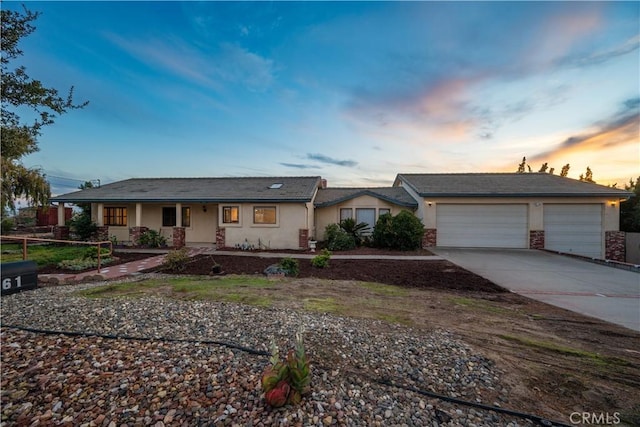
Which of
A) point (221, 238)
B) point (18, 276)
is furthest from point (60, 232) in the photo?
point (18, 276)

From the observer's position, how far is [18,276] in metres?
5.05

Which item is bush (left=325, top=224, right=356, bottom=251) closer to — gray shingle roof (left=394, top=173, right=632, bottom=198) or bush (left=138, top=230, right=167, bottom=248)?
gray shingle roof (left=394, top=173, right=632, bottom=198)

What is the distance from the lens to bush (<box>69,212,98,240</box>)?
14102 millimetres

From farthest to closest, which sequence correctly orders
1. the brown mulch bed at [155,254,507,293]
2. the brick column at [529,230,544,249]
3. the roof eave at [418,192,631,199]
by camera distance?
the brick column at [529,230,544,249]
the roof eave at [418,192,631,199]
the brown mulch bed at [155,254,507,293]

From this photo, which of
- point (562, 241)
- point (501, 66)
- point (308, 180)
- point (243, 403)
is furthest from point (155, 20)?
point (562, 241)

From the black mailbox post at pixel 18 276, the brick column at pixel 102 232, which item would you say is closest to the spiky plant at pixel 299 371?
the black mailbox post at pixel 18 276

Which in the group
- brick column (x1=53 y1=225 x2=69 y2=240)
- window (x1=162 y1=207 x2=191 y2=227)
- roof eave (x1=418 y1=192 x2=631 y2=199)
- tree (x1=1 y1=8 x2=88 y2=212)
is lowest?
brick column (x1=53 y1=225 x2=69 y2=240)

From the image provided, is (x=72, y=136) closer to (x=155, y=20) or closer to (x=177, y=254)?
(x=155, y=20)

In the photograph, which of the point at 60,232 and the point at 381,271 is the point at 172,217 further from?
the point at 381,271

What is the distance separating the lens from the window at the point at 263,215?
1357cm

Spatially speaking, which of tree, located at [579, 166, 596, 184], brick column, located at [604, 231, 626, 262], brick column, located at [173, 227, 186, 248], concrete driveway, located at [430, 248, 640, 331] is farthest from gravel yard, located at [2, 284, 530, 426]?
tree, located at [579, 166, 596, 184]

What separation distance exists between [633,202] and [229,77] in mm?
25883

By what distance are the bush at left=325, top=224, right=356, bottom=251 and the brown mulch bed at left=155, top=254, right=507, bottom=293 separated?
2613mm

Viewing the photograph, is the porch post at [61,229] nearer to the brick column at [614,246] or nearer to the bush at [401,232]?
the bush at [401,232]
